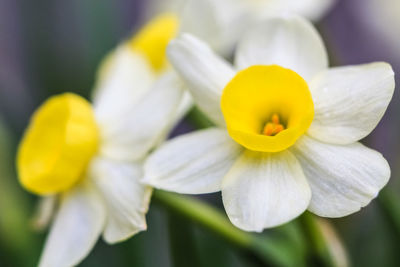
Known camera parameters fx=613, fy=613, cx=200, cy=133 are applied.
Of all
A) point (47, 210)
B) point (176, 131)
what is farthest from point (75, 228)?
point (176, 131)

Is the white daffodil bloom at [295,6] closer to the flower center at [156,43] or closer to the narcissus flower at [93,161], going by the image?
the flower center at [156,43]

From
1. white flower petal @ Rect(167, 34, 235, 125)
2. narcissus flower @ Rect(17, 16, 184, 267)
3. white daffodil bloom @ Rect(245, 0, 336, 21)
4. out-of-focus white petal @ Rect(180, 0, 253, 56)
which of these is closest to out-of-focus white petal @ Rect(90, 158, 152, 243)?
narcissus flower @ Rect(17, 16, 184, 267)

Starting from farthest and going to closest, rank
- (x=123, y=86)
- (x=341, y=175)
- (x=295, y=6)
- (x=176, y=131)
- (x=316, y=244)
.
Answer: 1. (x=176, y=131)
2. (x=295, y=6)
3. (x=123, y=86)
4. (x=316, y=244)
5. (x=341, y=175)

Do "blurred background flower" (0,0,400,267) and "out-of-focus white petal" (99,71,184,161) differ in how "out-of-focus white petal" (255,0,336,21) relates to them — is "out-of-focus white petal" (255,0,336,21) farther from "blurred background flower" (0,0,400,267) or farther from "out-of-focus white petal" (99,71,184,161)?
"out-of-focus white petal" (99,71,184,161)

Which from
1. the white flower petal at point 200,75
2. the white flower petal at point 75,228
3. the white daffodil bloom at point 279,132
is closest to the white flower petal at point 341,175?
the white daffodil bloom at point 279,132

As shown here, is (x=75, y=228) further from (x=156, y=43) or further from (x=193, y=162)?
(x=156, y=43)
